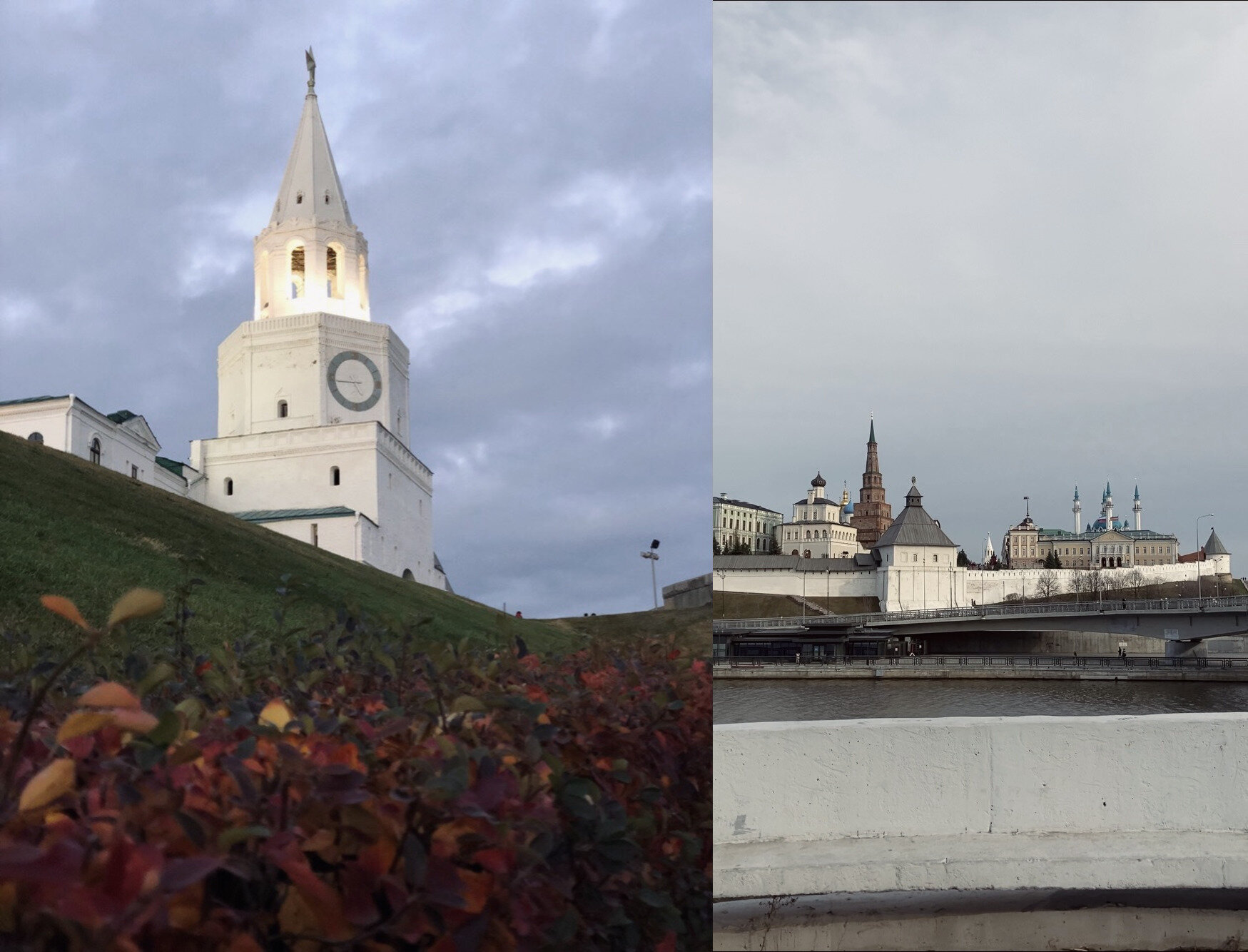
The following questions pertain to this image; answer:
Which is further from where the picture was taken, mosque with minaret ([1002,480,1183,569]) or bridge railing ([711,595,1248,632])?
mosque with minaret ([1002,480,1183,569])

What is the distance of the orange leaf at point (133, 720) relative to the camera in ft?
3.20

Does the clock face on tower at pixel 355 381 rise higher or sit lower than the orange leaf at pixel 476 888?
higher

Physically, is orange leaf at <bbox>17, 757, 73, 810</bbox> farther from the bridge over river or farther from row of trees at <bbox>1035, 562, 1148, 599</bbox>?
row of trees at <bbox>1035, 562, 1148, 599</bbox>

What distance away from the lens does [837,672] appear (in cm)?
3291

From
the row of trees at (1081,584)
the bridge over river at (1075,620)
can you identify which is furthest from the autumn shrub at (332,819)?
the row of trees at (1081,584)

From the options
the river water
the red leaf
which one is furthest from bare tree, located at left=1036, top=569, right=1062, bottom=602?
the red leaf

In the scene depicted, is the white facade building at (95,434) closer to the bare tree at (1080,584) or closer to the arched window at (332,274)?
the arched window at (332,274)

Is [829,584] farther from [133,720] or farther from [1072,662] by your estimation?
[133,720]

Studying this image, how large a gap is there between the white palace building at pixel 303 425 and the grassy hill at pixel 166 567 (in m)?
0.06

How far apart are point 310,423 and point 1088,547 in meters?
115

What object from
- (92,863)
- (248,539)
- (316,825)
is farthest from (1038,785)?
(92,863)

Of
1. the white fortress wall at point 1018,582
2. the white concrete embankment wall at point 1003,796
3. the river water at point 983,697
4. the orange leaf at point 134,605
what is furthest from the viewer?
the white fortress wall at point 1018,582

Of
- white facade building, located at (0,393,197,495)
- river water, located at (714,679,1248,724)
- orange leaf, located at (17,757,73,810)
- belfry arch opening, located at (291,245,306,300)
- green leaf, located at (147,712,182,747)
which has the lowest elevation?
Result: river water, located at (714,679,1248,724)

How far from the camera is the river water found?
25594mm
